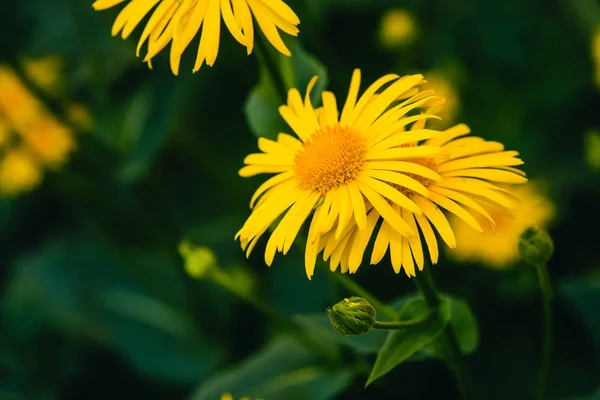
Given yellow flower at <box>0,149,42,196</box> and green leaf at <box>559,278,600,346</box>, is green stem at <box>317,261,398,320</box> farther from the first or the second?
yellow flower at <box>0,149,42,196</box>

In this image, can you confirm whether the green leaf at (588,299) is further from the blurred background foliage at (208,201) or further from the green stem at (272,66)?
the green stem at (272,66)


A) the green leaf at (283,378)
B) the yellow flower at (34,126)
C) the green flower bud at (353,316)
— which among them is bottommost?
the green flower bud at (353,316)

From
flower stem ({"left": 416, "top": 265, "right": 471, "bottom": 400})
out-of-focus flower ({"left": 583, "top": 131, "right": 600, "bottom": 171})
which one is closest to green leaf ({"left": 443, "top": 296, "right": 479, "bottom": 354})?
flower stem ({"left": 416, "top": 265, "right": 471, "bottom": 400})

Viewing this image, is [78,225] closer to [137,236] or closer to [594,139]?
[137,236]

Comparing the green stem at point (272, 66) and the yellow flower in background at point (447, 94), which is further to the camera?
the yellow flower in background at point (447, 94)

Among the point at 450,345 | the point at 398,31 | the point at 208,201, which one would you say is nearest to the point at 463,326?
the point at 450,345

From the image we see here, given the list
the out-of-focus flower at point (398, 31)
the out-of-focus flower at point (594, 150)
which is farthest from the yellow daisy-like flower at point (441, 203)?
the out-of-focus flower at point (398, 31)

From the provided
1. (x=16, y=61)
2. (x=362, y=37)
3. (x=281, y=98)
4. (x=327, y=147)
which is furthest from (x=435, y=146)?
(x=362, y=37)

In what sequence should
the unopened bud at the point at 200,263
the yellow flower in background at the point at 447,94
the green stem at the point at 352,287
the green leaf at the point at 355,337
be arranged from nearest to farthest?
the green stem at the point at 352,287
the green leaf at the point at 355,337
the unopened bud at the point at 200,263
the yellow flower in background at the point at 447,94
